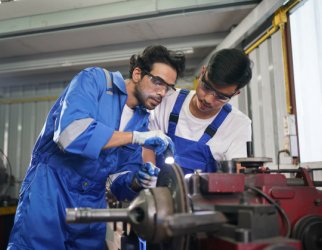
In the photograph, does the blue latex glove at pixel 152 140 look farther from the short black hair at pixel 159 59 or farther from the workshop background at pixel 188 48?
the workshop background at pixel 188 48

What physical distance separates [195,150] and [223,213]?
0.90 m

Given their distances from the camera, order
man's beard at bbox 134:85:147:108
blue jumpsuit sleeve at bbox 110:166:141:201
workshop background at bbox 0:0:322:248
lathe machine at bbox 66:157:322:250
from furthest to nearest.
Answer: workshop background at bbox 0:0:322:248 → man's beard at bbox 134:85:147:108 → blue jumpsuit sleeve at bbox 110:166:141:201 → lathe machine at bbox 66:157:322:250

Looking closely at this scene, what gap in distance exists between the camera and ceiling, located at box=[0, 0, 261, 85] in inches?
97.8

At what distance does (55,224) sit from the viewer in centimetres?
128

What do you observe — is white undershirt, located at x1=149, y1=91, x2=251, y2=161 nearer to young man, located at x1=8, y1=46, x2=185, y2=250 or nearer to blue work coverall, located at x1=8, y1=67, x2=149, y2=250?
young man, located at x1=8, y1=46, x2=185, y2=250

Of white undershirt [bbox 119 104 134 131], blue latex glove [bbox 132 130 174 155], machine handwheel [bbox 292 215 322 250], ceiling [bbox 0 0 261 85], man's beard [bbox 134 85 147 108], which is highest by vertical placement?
ceiling [bbox 0 0 261 85]

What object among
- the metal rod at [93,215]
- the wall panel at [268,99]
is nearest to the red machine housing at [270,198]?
the metal rod at [93,215]

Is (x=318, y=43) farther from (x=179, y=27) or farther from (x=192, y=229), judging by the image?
(x=192, y=229)

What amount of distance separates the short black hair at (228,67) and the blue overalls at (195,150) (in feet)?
0.93

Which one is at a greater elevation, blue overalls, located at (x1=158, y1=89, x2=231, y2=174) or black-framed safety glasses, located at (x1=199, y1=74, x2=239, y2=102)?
black-framed safety glasses, located at (x1=199, y1=74, x2=239, y2=102)

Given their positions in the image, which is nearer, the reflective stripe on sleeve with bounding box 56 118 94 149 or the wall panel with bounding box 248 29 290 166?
the reflective stripe on sleeve with bounding box 56 118 94 149

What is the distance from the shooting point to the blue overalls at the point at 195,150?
5.30ft

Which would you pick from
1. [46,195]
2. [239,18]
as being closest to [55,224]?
[46,195]

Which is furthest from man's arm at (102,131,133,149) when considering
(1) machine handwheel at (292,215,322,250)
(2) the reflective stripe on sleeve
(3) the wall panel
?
(3) the wall panel
